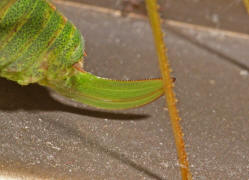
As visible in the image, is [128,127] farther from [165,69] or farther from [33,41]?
[33,41]

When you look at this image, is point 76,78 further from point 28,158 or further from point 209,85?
point 209,85

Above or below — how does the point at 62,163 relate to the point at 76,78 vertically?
below

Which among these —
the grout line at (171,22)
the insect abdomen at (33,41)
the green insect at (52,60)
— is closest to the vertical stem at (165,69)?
the green insect at (52,60)

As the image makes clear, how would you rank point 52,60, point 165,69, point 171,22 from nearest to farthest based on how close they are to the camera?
1. point 165,69
2. point 52,60
3. point 171,22

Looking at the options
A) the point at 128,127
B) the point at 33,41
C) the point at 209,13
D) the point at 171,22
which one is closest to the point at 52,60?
the point at 33,41

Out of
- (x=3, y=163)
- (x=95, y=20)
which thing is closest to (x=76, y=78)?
(x=3, y=163)

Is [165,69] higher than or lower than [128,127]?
higher

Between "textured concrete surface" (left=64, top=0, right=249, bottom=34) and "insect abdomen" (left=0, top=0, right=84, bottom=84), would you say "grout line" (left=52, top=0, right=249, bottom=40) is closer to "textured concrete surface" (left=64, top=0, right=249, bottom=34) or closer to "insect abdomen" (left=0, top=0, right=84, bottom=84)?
"textured concrete surface" (left=64, top=0, right=249, bottom=34)

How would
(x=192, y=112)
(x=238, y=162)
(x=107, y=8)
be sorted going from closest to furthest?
Result: (x=238, y=162) → (x=192, y=112) → (x=107, y=8)
